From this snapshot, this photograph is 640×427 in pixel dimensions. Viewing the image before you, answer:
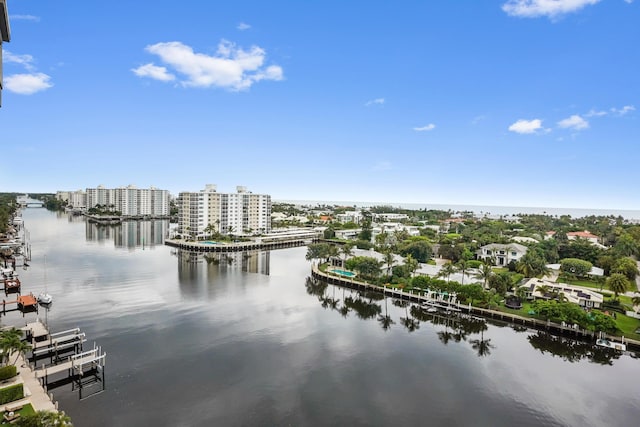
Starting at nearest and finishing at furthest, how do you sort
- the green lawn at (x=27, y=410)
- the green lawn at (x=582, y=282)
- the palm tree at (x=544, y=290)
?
1. the green lawn at (x=27, y=410)
2. the palm tree at (x=544, y=290)
3. the green lawn at (x=582, y=282)

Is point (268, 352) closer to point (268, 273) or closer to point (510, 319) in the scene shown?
point (510, 319)

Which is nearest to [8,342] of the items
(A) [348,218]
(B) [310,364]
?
(B) [310,364]

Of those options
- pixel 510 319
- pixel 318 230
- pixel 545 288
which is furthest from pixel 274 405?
pixel 318 230

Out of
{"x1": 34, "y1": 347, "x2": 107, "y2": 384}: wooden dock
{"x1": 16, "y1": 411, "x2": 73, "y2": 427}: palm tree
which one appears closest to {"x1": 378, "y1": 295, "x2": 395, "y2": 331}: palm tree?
{"x1": 34, "y1": 347, "x2": 107, "y2": 384}: wooden dock

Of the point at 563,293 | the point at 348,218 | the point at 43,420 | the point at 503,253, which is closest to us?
the point at 43,420

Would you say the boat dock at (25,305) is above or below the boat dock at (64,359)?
above

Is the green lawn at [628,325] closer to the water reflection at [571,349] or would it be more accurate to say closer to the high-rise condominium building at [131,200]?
the water reflection at [571,349]

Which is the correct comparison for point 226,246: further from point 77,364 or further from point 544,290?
point 544,290

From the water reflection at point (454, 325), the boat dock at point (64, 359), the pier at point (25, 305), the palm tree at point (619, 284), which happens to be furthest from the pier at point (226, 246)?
the palm tree at point (619, 284)
